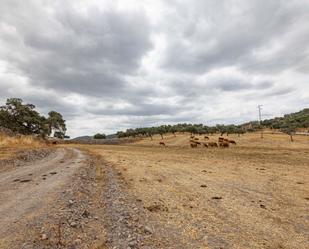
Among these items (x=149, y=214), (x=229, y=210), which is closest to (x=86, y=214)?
(x=149, y=214)

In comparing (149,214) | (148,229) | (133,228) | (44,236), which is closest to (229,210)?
(149,214)

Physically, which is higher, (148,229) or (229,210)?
(148,229)

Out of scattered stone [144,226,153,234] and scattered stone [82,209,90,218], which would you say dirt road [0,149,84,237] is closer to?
scattered stone [82,209,90,218]

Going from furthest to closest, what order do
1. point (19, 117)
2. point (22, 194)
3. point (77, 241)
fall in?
point (19, 117) < point (22, 194) < point (77, 241)

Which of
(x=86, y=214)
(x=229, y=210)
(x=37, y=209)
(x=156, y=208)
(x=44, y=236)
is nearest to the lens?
(x=44, y=236)

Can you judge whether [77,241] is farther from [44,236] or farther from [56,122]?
[56,122]

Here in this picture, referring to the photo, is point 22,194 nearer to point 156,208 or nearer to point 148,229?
point 156,208

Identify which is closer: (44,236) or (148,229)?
(44,236)

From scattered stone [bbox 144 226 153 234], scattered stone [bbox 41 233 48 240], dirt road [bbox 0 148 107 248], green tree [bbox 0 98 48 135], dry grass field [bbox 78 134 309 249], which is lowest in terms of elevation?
dry grass field [bbox 78 134 309 249]

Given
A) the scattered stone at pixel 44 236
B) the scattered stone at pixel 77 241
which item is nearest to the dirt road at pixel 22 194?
the scattered stone at pixel 44 236

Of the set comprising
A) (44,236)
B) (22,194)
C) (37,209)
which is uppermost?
(22,194)

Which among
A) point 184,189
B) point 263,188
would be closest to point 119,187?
point 184,189

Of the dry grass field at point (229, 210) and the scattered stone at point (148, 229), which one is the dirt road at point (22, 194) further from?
the dry grass field at point (229, 210)

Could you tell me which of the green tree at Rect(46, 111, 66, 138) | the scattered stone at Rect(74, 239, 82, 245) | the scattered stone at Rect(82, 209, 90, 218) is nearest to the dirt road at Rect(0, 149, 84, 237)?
the scattered stone at Rect(82, 209, 90, 218)
